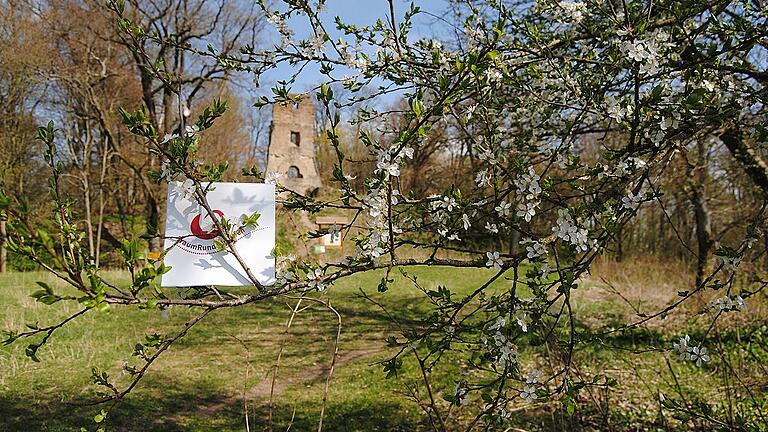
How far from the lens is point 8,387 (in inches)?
169

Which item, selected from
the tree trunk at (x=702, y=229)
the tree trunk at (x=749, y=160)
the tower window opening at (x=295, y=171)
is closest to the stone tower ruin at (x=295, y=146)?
the tower window opening at (x=295, y=171)

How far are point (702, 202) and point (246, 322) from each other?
6.83 m

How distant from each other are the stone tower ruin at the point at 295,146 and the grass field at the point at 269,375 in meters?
11.7

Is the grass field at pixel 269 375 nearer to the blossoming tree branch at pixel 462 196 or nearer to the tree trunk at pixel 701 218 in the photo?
the blossoming tree branch at pixel 462 196

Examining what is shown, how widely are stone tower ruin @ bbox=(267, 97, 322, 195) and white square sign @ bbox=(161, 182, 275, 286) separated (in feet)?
57.5

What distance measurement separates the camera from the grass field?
381 cm

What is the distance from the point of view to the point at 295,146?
65.8 ft

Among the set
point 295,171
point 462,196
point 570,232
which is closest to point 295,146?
point 295,171

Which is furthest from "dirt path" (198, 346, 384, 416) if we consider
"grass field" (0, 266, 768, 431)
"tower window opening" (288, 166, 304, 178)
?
"tower window opening" (288, 166, 304, 178)

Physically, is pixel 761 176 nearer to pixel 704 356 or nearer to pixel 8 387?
pixel 704 356

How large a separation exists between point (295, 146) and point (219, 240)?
18.5m

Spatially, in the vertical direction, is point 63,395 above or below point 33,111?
below

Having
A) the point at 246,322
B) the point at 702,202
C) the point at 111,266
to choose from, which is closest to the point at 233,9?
the point at 111,266

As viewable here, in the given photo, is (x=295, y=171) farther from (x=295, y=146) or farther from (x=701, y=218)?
(x=701, y=218)
